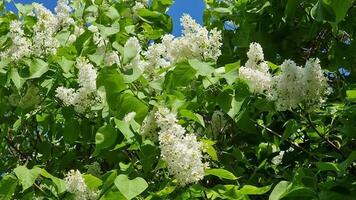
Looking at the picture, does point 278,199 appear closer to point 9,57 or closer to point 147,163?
point 147,163

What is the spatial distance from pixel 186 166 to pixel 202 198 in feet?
0.88

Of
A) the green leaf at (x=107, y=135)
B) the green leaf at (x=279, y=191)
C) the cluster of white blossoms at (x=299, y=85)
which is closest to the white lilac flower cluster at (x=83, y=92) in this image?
the green leaf at (x=107, y=135)

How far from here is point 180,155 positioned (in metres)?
2.05

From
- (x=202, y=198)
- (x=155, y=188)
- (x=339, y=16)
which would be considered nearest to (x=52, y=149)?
(x=155, y=188)

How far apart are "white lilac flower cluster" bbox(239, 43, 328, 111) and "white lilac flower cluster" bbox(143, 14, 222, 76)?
244 millimetres

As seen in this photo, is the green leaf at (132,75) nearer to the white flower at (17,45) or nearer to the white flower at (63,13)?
the white flower at (17,45)

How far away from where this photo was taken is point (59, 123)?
321 cm

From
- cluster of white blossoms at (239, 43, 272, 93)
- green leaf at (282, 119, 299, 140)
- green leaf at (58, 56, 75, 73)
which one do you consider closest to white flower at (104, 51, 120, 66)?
green leaf at (58, 56, 75, 73)

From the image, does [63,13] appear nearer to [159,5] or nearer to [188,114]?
[159,5]

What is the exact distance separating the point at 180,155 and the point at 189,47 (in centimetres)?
76

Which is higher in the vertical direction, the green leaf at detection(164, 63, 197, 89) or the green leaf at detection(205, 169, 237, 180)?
the green leaf at detection(164, 63, 197, 89)

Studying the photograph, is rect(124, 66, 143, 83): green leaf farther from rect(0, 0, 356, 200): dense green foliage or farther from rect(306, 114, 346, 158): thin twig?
rect(306, 114, 346, 158): thin twig

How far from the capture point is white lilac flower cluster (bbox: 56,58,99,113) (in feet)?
8.00

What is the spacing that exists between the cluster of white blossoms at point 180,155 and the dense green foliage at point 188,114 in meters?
0.06
